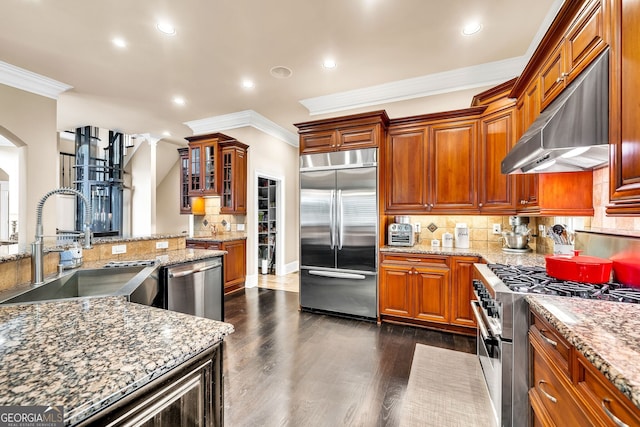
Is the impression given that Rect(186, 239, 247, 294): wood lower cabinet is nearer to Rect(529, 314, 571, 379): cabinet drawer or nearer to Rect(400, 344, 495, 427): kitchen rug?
Rect(400, 344, 495, 427): kitchen rug

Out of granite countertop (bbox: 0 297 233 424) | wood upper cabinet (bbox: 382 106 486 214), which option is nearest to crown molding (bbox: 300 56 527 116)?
wood upper cabinet (bbox: 382 106 486 214)

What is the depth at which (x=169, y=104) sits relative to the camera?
4.57 meters

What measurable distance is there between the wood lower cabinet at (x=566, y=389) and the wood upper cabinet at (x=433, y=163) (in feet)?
6.50

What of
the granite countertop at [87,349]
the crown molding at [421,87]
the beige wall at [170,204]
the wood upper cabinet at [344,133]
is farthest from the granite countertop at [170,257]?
the beige wall at [170,204]

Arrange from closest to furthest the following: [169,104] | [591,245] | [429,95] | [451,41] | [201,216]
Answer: [591,245] < [451,41] < [429,95] < [169,104] < [201,216]

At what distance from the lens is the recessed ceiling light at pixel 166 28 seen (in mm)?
2629

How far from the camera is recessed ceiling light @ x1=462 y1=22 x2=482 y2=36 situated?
2.58 m

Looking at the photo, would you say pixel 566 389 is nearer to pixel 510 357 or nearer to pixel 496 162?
pixel 510 357

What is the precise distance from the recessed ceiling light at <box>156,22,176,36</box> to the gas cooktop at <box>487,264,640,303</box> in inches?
141

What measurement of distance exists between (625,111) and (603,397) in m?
1.07

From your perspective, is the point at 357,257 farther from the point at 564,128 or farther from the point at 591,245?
the point at 564,128

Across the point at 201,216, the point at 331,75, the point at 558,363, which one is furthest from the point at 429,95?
the point at 201,216

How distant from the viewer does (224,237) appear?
15.6 ft

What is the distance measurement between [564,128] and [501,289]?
91 centimetres
